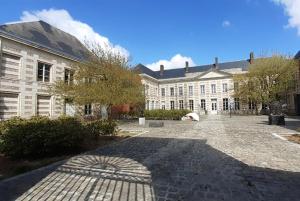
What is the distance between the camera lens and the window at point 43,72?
18828 millimetres

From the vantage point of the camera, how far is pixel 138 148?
9.31m

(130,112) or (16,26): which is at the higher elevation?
(16,26)

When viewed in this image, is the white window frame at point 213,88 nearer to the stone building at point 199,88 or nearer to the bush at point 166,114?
the stone building at point 199,88

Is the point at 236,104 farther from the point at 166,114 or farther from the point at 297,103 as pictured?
the point at 166,114

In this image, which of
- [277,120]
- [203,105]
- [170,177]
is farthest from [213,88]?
[170,177]

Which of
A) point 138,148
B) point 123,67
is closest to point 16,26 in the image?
point 123,67

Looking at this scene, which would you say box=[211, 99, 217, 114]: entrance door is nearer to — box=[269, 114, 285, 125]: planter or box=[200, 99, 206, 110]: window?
box=[200, 99, 206, 110]: window

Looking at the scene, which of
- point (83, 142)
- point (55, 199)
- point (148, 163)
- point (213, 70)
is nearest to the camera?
point (55, 199)

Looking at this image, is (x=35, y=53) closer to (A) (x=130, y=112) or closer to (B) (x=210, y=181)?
(A) (x=130, y=112)

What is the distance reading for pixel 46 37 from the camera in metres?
21.0

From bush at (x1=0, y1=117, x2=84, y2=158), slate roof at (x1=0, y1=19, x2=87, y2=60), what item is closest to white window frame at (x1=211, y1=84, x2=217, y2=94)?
slate roof at (x1=0, y1=19, x2=87, y2=60)

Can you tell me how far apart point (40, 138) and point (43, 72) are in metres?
13.4

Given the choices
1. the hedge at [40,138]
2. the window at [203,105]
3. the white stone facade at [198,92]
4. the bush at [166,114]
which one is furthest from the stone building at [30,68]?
the window at [203,105]

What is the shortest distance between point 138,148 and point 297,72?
32120 millimetres
